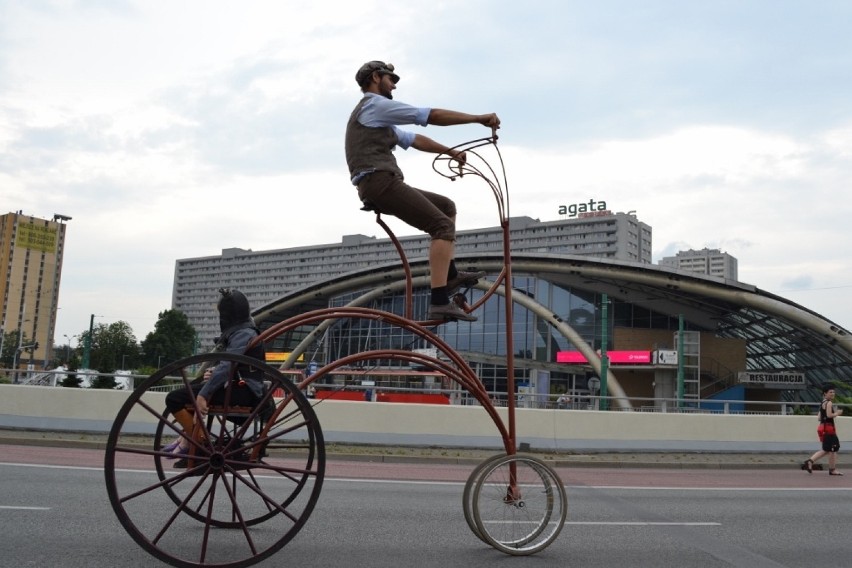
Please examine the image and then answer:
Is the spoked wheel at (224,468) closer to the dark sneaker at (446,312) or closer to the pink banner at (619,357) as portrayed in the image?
the dark sneaker at (446,312)

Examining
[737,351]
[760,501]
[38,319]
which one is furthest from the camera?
[38,319]

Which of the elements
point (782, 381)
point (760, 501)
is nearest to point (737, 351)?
point (782, 381)

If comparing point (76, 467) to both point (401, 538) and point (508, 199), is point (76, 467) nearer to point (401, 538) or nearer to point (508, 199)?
point (401, 538)

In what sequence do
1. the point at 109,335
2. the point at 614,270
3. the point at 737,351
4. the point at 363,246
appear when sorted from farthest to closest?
1. the point at 363,246
2. the point at 109,335
3. the point at 737,351
4. the point at 614,270

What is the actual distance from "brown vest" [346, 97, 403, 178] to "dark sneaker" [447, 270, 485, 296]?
0.88 m

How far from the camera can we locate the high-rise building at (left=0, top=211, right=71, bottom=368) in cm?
14000

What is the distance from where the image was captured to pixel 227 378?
4.38 metres

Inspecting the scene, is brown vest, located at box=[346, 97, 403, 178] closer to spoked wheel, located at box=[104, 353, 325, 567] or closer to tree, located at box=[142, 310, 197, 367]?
spoked wheel, located at box=[104, 353, 325, 567]

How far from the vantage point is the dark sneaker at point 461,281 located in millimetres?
5111

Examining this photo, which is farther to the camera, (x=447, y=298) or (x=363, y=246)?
(x=363, y=246)

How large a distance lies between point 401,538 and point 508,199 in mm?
2741

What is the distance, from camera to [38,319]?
14675cm

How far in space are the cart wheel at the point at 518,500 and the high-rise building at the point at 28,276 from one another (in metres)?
149

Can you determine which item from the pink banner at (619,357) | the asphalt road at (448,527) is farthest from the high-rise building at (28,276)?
the asphalt road at (448,527)
